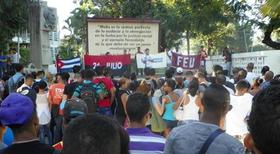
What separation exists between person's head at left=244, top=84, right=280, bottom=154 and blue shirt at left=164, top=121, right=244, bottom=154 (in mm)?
1443

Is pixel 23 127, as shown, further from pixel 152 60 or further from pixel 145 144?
pixel 152 60

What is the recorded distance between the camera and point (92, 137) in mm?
2387

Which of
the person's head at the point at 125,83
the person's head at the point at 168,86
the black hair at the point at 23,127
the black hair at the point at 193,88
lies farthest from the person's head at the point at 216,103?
the person's head at the point at 125,83

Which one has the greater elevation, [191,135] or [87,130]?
[87,130]

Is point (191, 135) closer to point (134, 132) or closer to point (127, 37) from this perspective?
point (134, 132)

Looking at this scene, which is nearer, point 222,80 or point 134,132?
point 134,132

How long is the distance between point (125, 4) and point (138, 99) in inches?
1049

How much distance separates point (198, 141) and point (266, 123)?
1626 mm

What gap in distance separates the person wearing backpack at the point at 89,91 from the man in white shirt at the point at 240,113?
2119mm

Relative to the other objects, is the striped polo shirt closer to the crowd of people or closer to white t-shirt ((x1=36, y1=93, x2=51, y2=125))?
the crowd of people

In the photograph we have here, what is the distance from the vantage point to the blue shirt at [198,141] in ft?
11.6

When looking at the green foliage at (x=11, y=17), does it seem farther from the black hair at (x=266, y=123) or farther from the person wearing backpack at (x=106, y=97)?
the black hair at (x=266, y=123)

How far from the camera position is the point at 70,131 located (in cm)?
247

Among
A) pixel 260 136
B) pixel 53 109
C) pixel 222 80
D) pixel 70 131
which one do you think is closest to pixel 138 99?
pixel 70 131
